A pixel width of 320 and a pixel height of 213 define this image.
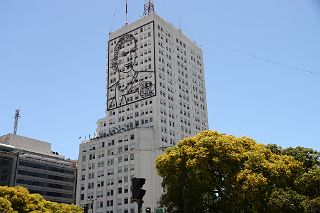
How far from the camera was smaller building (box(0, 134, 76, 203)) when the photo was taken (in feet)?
343

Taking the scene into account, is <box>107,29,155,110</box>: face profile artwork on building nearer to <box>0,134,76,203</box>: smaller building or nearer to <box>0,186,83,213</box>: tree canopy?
<box>0,134,76,203</box>: smaller building

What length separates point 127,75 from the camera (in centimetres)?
10294

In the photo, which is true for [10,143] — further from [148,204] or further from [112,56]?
[148,204]

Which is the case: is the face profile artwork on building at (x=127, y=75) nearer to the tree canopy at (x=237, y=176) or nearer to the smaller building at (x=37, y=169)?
the smaller building at (x=37, y=169)

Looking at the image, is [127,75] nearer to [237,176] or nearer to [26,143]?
[26,143]

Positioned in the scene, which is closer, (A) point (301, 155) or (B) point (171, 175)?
(A) point (301, 155)

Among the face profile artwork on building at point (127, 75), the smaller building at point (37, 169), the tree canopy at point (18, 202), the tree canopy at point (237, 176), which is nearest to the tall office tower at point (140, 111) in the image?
the face profile artwork on building at point (127, 75)

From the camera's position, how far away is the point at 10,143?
114 meters

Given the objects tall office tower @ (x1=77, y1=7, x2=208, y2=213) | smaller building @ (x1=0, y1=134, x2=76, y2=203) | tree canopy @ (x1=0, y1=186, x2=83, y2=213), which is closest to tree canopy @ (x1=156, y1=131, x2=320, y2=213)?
tree canopy @ (x1=0, y1=186, x2=83, y2=213)

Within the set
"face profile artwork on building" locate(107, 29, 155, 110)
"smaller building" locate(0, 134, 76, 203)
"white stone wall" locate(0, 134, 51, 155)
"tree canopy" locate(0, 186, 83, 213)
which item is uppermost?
"face profile artwork on building" locate(107, 29, 155, 110)

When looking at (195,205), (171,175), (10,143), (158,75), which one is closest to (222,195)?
(195,205)

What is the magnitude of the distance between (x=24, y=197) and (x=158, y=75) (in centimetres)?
5189

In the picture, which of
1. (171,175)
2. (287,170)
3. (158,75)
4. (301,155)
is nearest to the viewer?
(287,170)

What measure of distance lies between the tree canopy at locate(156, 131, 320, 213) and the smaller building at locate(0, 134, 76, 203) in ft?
237
